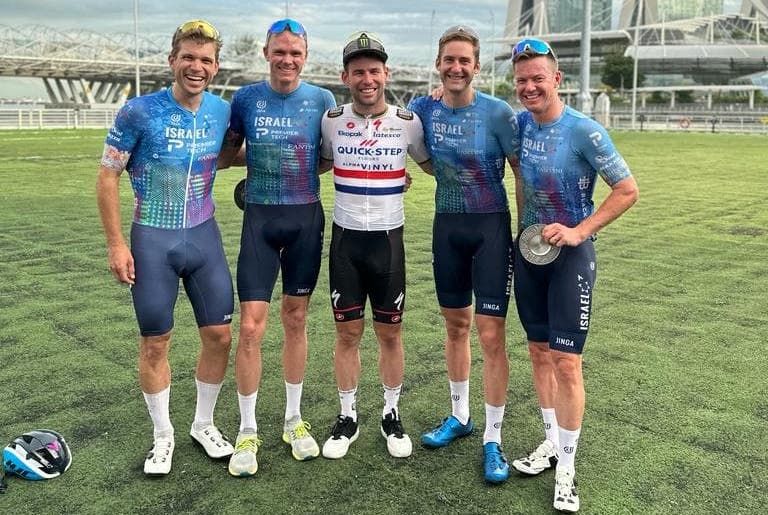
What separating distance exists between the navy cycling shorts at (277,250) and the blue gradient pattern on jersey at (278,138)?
85 millimetres

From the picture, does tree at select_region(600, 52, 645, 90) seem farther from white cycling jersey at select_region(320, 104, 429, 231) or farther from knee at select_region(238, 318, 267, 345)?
knee at select_region(238, 318, 267, 345)

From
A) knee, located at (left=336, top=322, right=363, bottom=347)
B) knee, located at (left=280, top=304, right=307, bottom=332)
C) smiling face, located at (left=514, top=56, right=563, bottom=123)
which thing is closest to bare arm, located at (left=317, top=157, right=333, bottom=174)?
knee, located at (left=280, top=304, right=307, bottom=332)

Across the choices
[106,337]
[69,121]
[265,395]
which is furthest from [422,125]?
[69,121]

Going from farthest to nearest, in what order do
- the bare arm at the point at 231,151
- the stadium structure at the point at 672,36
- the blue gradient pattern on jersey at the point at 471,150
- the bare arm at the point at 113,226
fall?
1. the stadium structure at the point at 672,36
2. the bare arm at the point at 231,151
3. the blue gradient pattern on jersey at the point at 471,150
4. the bare arm at the point at 113,226

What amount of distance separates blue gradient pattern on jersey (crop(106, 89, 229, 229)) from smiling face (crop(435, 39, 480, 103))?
1.33m

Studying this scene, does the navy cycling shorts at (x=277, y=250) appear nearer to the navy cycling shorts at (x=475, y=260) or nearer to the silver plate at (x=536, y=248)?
the navy cycling shorts at (x=475, y=260)

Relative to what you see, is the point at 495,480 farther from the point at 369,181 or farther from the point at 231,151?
the point at 231,151

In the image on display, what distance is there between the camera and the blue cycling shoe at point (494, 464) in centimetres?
376

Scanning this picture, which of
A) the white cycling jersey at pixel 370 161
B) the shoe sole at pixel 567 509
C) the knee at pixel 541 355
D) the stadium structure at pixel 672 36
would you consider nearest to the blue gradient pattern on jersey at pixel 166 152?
the white cycling jersey at pixel 370 161

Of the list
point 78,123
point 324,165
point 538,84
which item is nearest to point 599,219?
point 538,84

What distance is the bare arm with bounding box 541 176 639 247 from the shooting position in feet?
11.4

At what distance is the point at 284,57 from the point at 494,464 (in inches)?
102

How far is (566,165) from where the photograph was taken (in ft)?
11.8

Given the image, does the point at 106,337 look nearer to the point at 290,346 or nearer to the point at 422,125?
the point at 290,346
